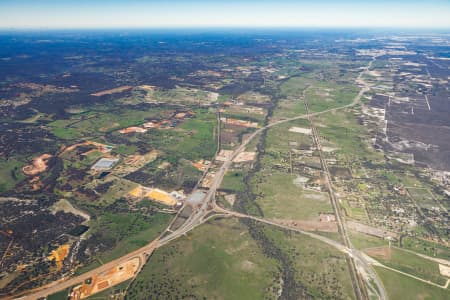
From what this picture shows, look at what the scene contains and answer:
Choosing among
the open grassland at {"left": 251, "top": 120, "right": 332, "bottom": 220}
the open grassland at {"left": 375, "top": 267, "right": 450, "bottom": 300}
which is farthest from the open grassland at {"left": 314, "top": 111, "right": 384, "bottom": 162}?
the open grassland at {"left": 375, "top": 267, "right": 450, "bottom": 300}

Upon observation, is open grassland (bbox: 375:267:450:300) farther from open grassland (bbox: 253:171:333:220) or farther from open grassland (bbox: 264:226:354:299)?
open grassland (bbox: 253:171:333:220)

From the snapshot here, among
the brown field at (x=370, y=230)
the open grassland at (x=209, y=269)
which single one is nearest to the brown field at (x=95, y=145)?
the open grassland at (x=209, y=269)

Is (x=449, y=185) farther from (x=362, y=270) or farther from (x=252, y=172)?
(x=252, y=172)

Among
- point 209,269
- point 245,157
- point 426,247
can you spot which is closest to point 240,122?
point 245,157

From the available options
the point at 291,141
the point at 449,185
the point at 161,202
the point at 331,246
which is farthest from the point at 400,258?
the point at 291,141

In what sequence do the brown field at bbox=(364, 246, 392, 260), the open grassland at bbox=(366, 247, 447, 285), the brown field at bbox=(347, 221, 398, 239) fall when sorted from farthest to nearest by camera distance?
the brown field at bbox=(347, 221, 398, 239)
the brown field at bbox=(364, 246, 392, 260)
the open grassland at bbox=(366, 247, 447, 285)
